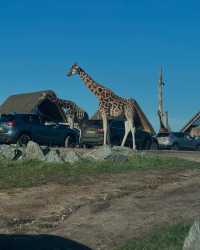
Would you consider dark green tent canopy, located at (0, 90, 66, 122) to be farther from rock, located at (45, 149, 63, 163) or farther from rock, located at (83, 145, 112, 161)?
rock, located at (45, 149, 63, 163)

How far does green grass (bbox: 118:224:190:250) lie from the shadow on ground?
76 centimetres

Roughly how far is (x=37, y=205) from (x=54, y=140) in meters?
16.4

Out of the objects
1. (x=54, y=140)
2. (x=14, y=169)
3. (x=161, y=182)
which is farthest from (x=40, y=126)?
(x=161, y=182)

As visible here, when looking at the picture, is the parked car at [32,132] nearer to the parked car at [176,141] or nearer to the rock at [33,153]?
the rock at [33,153]

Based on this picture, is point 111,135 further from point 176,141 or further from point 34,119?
point 176,141

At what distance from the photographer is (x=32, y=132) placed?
25.5m

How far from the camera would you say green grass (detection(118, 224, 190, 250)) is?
7.65 metres

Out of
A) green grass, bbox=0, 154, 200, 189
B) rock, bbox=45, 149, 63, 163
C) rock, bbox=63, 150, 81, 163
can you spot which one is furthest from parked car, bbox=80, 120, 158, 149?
rock, bbox=45, 149, 63, 163

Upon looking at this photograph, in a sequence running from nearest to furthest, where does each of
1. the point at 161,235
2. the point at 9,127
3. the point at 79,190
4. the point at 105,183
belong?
the point at 161,235
the point at 79,190
the point at 105,183
the point at 9,127

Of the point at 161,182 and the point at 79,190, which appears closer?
the point at 79,190

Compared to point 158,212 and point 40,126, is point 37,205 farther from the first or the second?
point 40,126

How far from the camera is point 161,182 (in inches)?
518

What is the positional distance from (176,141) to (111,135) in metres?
9.45

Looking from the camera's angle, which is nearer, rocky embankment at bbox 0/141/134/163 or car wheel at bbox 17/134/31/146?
rocky embankment at bbox 0/141/134/163
